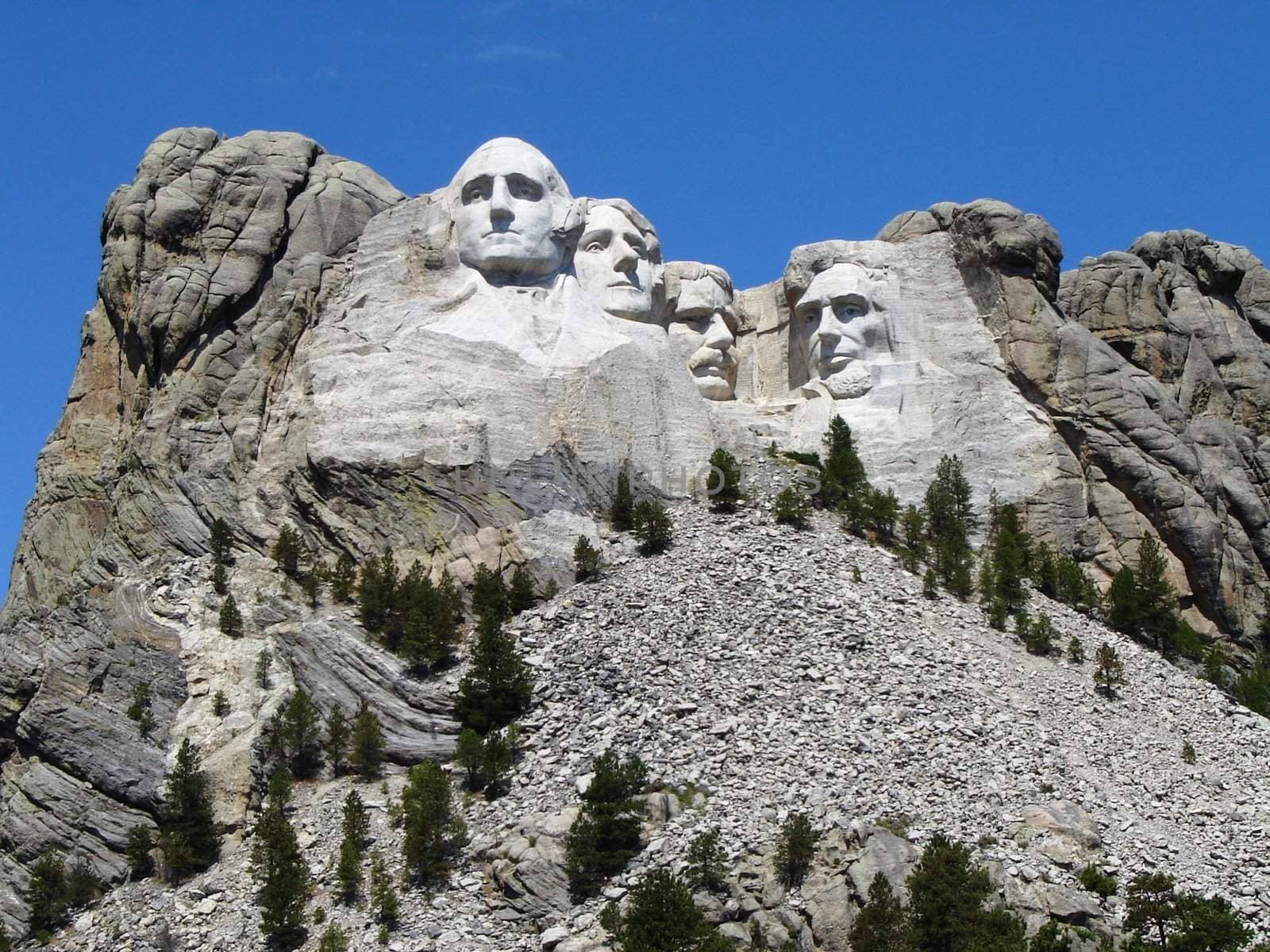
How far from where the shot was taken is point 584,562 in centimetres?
4797

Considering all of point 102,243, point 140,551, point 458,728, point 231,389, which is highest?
point 102,243

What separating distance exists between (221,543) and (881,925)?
48.9 ft

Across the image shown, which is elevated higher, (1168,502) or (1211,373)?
(1211,373)

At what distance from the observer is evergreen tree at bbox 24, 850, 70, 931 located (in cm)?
4288

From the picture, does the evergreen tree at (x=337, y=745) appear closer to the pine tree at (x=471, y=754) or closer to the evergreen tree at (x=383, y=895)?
the pine tree at (x=471, y=754)

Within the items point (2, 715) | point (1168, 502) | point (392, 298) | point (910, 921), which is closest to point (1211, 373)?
point (1168, 502)

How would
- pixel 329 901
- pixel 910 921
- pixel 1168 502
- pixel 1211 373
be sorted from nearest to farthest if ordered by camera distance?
pixel 910 921 < pixel 329 901 < pixel 1168 502 < pixel 1211 373

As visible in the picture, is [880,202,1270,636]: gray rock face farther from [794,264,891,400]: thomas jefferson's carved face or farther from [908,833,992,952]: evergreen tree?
[908,833,992,952]: evergreen tree

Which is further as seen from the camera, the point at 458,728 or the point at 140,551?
the point at 140,551

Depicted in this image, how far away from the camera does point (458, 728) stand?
146 ft

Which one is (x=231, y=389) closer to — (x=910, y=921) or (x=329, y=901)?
(x=329, y=901)

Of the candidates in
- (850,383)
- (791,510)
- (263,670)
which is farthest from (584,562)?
(850,383)

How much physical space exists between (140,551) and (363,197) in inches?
344

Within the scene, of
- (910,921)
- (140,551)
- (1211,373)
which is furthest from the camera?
(1211,373)
